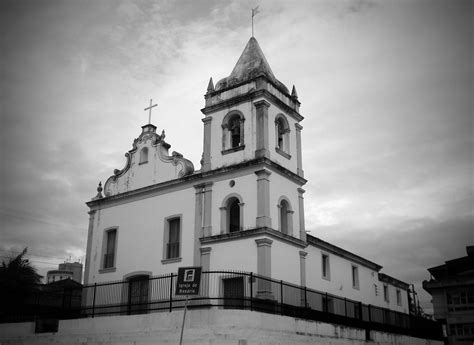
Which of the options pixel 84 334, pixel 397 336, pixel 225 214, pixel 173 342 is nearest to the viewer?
pixel 173 342

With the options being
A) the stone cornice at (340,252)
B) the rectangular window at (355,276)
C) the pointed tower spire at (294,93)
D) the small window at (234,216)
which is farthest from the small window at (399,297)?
the small window at (234,216)

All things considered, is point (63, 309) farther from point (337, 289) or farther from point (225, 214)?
point (337, 289)

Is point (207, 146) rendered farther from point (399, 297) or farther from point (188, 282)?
point (399, 297)

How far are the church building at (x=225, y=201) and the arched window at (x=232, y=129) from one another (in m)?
0.05

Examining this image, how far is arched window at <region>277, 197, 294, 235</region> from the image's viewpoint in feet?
96.0

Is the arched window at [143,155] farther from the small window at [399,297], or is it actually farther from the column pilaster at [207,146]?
the small window at [399,297]

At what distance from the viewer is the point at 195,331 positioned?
2081 cm

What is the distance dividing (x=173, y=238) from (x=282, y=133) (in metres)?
8.20

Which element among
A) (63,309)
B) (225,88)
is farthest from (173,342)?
(225,88)

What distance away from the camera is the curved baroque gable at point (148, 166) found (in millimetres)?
31641

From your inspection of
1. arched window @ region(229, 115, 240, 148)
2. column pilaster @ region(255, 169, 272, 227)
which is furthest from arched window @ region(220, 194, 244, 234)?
arched window @ region(229, 115, 240, 148)

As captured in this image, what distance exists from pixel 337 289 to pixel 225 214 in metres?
10.9

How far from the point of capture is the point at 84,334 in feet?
80.2

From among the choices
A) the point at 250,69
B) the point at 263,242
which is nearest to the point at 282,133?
the point at 250,69
